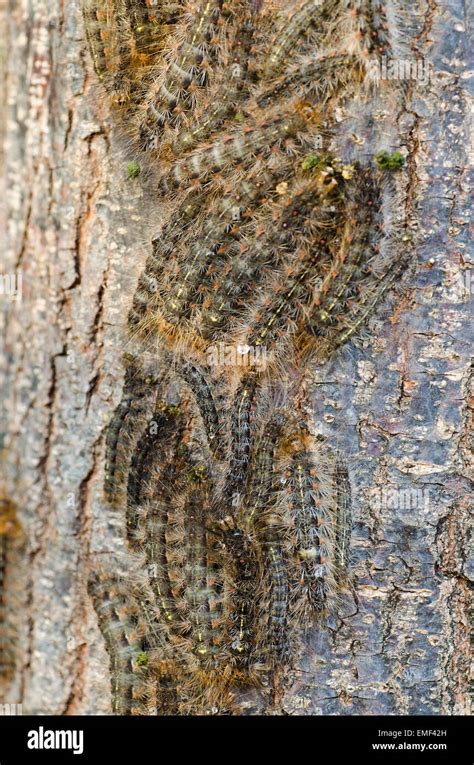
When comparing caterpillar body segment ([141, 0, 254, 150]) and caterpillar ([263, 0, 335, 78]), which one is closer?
caterpillar ([263, 0, 335, 78])

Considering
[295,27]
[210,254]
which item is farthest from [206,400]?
[295,27]

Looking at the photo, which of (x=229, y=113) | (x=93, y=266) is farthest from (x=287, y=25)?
(x=93, y=266)

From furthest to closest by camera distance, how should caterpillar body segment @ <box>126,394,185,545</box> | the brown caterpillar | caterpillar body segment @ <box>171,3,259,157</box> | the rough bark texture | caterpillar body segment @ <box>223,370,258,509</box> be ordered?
the brown caterpillar → caterpillar body segment @ <box>126,394,185,545</box> → caterpillar body segment @ <box>223,370,258,509</box> → caterpillar body segment @ <box>171,3,259,157</box> → the rough bark texture

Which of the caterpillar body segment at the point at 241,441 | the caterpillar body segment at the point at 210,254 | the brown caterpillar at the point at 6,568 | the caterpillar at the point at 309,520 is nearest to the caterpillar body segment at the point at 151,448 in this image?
the caterpillar body segment at the point at 241,441

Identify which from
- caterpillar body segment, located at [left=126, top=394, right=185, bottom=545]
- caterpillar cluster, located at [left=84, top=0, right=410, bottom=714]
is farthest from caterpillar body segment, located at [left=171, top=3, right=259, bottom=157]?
caterpillar body segment, located at [left=126, top=394, right=185, bottom=545]

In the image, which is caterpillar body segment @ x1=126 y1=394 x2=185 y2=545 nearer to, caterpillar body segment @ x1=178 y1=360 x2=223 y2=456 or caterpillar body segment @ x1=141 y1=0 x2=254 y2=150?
caterpillar body segment @ x1=178 y1=360 x2=223 y2=456

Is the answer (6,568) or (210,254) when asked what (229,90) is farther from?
(6,568)

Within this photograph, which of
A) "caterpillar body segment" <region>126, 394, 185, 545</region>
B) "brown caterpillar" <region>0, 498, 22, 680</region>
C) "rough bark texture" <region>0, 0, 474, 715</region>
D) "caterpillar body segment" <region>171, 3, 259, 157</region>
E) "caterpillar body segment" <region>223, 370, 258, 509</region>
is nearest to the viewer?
"rough bark texture" <region>0, 0, 474, 715</region>
